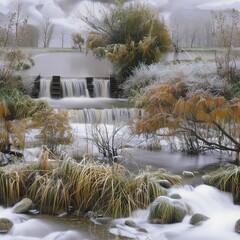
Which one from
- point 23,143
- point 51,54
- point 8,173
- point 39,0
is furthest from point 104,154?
point 39,0

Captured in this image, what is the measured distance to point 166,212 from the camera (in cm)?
665

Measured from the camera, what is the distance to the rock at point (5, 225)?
6270mm

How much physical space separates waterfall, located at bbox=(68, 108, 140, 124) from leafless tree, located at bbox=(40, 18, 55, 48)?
9.72 meters

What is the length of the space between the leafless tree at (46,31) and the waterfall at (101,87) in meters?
5.91

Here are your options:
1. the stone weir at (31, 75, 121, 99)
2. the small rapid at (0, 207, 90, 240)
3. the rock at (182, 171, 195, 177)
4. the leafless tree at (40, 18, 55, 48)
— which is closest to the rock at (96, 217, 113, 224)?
the small rapid at (0, 207, 90, 240)

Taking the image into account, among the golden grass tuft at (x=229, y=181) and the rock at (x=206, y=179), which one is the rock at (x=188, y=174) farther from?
the golden grass tuft at (x=229, y=181)

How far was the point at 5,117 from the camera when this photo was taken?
9.58 metres

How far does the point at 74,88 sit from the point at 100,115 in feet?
12.1

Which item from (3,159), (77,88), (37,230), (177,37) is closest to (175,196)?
(37,230)

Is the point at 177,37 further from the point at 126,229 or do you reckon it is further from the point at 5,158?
the point at 126,229

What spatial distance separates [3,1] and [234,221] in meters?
16.6

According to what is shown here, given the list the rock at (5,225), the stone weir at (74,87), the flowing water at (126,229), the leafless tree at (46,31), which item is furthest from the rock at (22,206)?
the leafless tree at (46,31)

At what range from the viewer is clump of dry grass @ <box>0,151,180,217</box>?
6.96 m

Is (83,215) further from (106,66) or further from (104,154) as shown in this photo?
(106,66)
